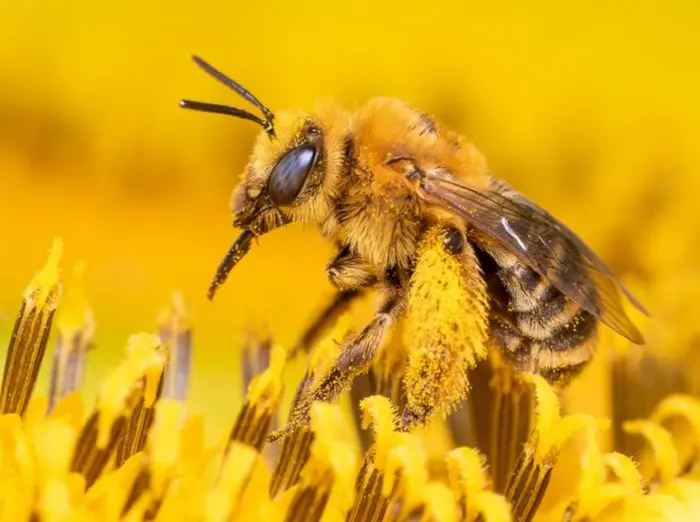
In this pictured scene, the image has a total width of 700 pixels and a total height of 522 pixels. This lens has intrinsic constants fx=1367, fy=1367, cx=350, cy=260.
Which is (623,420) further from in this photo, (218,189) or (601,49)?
(218,189)

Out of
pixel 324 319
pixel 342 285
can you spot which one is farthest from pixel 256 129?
pixel 342 285

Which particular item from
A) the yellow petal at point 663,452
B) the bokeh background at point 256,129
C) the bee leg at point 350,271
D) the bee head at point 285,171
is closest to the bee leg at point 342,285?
the bee leg at point 350,271

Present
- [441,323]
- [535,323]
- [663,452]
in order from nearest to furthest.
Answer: [441,323] → [535,323] → [663,452]

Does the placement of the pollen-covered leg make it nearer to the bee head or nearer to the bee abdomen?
the bee abdomen

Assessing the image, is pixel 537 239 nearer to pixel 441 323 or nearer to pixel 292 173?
pixel 441 323

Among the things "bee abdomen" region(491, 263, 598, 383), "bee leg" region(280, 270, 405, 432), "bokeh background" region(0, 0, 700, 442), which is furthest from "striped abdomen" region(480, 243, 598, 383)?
"bokeh background" region(0, 0, 700, 442)

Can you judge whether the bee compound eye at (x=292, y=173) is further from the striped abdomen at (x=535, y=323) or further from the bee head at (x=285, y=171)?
the striped abdomen at (x=535, y=323)

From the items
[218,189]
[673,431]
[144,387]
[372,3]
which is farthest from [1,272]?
[673,431]
